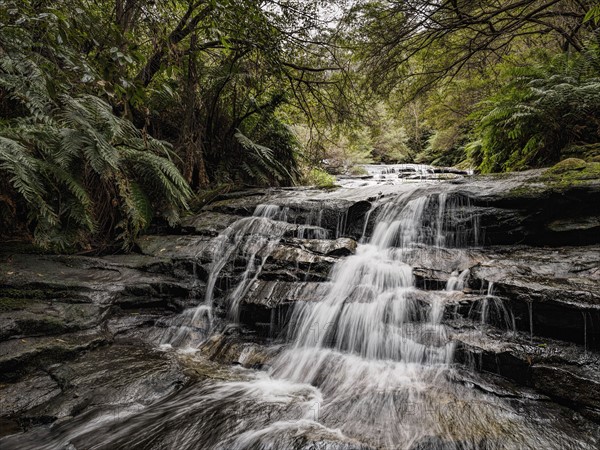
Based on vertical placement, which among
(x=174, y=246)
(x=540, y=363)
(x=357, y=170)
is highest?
(x=357, y=170)

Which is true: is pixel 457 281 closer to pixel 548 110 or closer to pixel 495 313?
pixel 495 313

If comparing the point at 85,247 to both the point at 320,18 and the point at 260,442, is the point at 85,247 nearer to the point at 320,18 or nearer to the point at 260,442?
the point at 260,442

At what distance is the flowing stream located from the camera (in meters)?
2.08

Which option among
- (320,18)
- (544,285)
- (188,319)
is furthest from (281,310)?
(320,18)

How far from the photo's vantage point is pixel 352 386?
2.72 m

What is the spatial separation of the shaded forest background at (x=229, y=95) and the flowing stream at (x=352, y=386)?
1.99 meters

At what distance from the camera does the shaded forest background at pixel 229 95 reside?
10.8 ft

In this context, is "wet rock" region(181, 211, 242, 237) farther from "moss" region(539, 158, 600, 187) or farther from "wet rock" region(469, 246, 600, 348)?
"moss" region(539, 158, 600, 187)

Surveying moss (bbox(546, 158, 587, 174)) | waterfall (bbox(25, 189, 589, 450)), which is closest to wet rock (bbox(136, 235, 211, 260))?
waterfall (bbox(25, 189, 589, 450))

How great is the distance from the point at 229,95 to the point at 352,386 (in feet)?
21.3

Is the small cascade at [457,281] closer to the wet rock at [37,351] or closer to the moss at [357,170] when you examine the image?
the wet rock at [37,351]

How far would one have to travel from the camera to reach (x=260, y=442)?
2066 mm

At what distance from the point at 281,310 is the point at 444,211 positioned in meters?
2.97

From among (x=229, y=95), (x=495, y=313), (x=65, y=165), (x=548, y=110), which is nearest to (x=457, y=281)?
(x=495, y=313)
